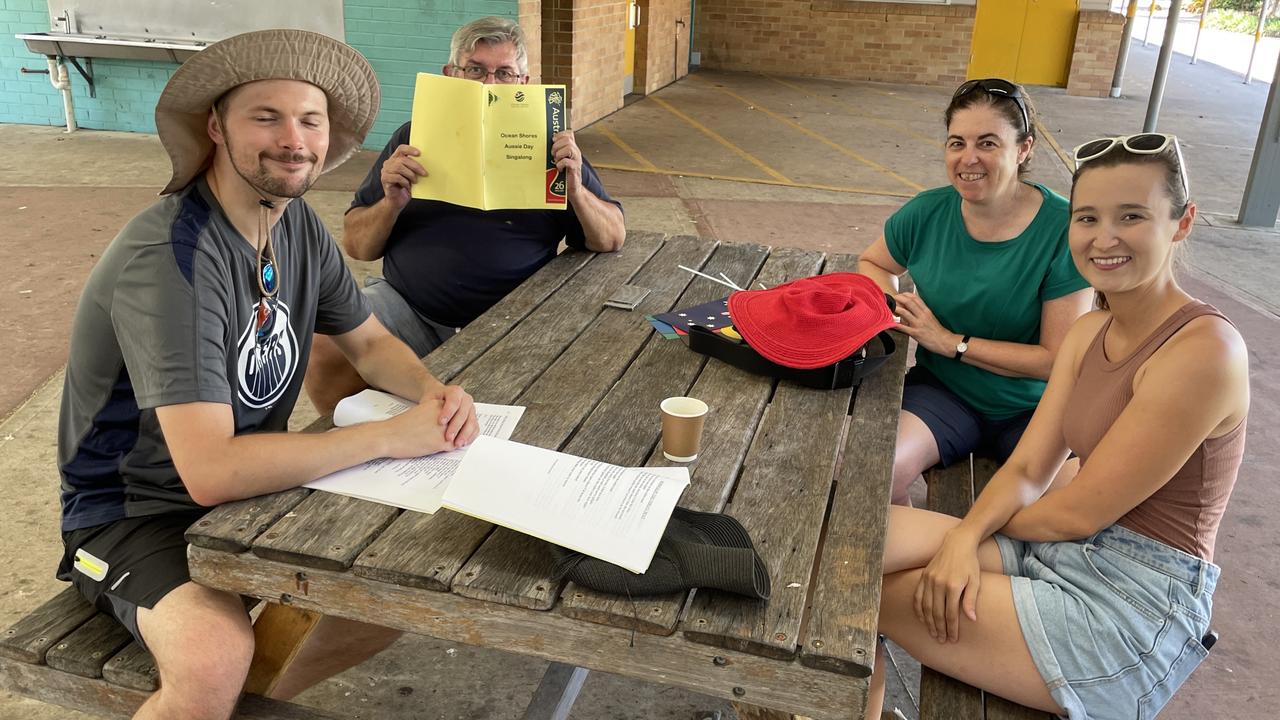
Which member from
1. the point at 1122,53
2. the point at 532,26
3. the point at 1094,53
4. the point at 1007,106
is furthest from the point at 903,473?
the point at 1122,53

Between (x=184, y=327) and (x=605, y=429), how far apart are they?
86 centimetres

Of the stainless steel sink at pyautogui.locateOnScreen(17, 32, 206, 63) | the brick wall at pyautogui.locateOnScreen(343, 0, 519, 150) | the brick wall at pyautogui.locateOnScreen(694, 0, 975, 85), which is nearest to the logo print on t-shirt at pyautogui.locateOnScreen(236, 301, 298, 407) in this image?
the brick wall at pyautogui.locateOnScreen(343, 0, 519, 150)

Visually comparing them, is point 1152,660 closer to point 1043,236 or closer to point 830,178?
point 1043,236

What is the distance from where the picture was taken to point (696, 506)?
187 cm

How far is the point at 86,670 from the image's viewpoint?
6.14 ft

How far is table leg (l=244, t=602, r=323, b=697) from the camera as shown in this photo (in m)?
2.06

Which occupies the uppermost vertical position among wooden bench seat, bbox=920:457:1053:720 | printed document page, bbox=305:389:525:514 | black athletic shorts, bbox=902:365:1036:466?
printed document page, bbox=305:389:525:514

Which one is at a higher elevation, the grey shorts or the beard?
the beard

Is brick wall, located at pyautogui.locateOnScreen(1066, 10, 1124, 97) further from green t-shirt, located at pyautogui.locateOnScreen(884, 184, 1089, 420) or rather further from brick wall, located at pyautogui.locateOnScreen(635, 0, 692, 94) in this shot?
green t-shirt, located at pyautogui.locateOnScreen(884, 184, 1089, 420)

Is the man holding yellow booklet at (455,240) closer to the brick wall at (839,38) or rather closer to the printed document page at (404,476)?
the printed document page at (404,476)

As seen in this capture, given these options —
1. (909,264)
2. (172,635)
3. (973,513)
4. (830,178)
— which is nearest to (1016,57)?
(830,178)

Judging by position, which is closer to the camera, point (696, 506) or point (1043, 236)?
point (696, 506)

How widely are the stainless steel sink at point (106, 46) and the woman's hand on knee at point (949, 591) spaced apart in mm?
8513

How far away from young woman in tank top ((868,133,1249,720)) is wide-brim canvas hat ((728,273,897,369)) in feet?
1.60
